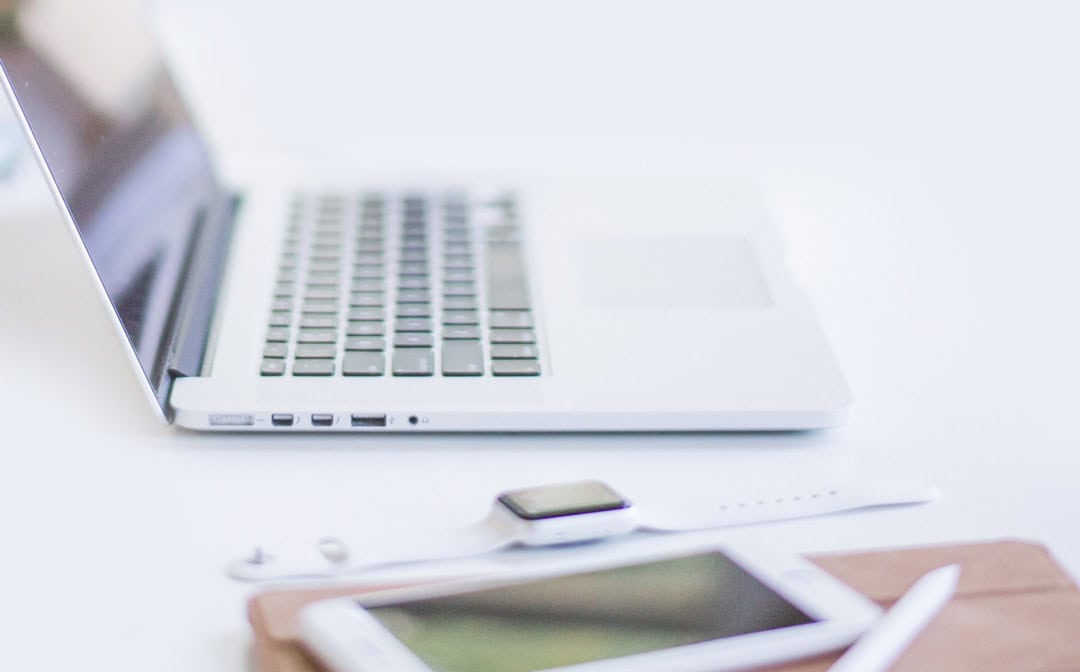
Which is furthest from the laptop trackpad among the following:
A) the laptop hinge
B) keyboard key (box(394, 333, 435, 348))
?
the laptop hinge

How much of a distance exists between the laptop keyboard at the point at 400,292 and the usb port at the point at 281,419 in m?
0.03

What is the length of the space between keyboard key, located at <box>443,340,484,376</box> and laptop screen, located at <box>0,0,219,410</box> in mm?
134

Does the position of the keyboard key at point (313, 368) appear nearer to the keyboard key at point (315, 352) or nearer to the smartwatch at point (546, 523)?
the keyboard key at point (315, 352)

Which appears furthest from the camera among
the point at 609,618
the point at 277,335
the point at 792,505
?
the point at 277,335

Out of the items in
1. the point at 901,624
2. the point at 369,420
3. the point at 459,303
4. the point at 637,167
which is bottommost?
the point at 901,624

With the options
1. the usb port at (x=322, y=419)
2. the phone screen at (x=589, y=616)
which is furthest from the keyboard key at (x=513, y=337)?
the phone screen at (x=589, y=616)

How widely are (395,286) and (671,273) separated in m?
0.16

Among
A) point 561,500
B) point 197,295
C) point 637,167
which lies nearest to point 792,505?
point 561,500

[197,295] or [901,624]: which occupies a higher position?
[197,295]

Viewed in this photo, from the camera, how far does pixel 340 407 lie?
0.60 m

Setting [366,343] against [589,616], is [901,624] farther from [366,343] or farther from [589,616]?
[366,343]

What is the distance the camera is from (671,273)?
0.77 metres

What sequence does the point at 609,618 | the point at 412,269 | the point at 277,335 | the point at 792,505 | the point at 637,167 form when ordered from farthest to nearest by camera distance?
1. the point at 637,167
2. the point at 412,269
3. the point at 277,335
4. the point at 792,505
5. the point at 609,618

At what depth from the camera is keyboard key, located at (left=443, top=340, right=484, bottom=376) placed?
2.07 ft
